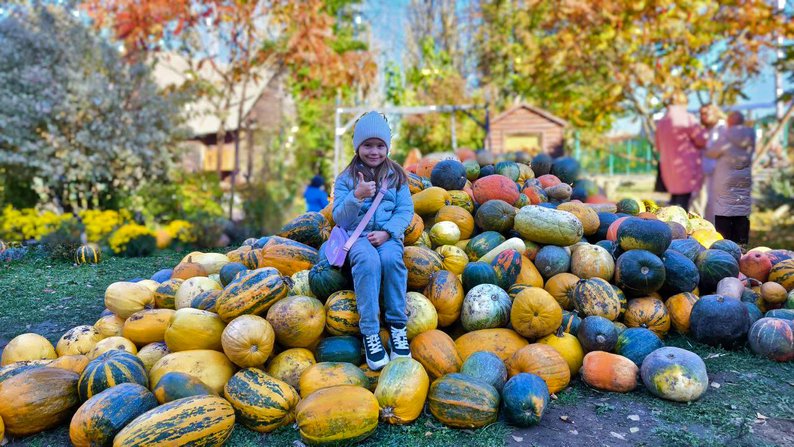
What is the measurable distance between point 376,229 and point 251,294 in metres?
0.97

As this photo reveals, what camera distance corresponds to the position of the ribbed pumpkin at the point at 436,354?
11.3ft

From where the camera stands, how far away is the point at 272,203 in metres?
11.9

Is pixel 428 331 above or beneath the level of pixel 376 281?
beneath

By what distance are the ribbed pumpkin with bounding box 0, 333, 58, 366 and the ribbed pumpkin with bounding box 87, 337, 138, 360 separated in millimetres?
454

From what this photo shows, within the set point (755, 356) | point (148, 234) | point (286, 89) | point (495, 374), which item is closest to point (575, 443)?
point (495, 374)

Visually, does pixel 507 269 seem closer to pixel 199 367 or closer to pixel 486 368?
pixel 486 368

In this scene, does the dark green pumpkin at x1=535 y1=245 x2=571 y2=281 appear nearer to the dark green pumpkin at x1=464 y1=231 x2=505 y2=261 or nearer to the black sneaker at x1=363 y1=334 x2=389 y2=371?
the dark green pumpkin at x1=464 y1=231 x2=505 y2=261

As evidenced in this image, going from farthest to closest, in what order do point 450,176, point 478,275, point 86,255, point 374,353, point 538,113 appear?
point 538,113, point 86,255, point 450,176, point 478,275, point 374,353

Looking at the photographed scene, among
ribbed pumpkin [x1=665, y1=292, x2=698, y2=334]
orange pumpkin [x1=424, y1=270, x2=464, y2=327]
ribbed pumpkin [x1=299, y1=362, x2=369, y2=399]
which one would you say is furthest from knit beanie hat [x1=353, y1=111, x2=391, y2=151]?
ribbed pumpkin [x1=665, y1=292, x2=698, y2=334]

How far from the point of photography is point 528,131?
1912 cm

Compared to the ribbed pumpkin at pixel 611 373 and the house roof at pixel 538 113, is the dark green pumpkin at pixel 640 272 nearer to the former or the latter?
the ribbed pumpkin at pixel 611 373

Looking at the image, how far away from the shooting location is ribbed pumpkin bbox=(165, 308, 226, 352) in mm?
3465

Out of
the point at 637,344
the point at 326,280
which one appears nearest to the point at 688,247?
the point at 637,344

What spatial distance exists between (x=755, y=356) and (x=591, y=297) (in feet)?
4.02
